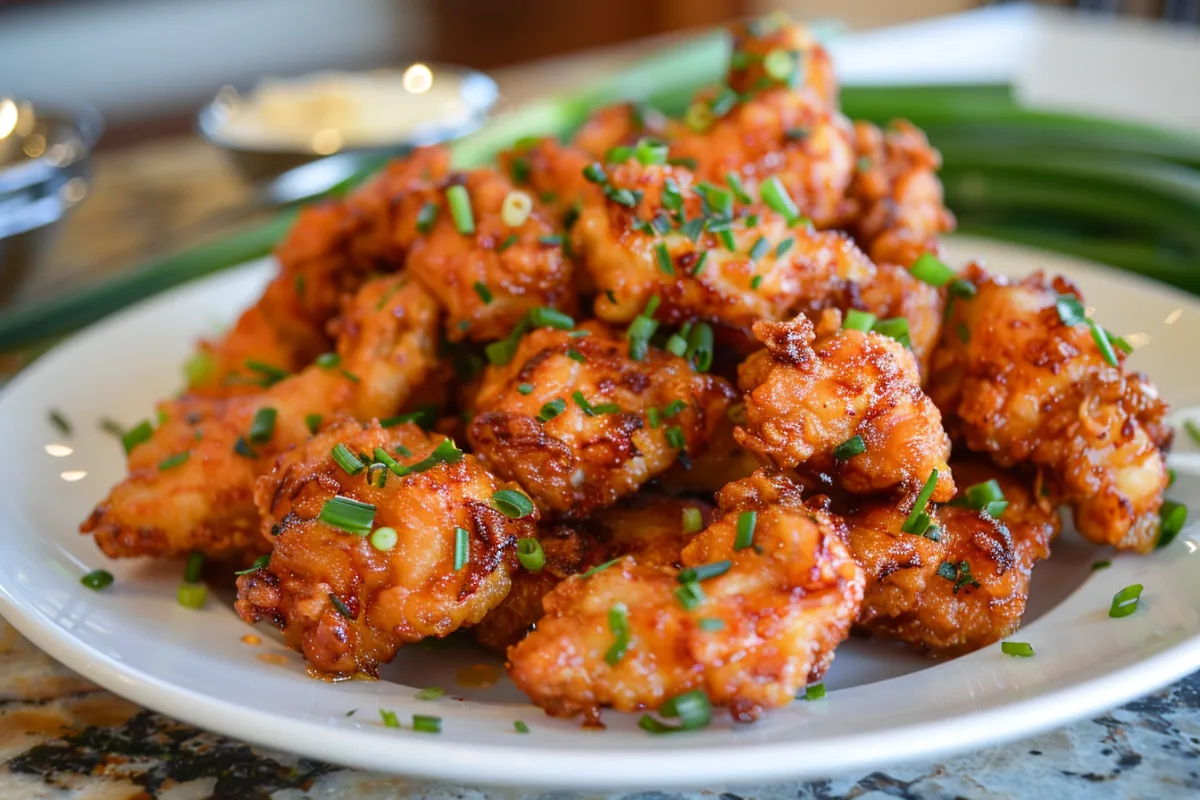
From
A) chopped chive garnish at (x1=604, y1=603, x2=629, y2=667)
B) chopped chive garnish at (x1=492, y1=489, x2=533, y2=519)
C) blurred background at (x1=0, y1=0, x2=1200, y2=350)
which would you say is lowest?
blurred background at (x1=0, y1=0, x2=1200, y2=350)

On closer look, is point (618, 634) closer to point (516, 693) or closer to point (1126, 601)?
point (516, 693)

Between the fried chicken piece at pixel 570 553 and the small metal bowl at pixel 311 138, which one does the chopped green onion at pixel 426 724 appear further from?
the small metal bowl at pixel 311 138

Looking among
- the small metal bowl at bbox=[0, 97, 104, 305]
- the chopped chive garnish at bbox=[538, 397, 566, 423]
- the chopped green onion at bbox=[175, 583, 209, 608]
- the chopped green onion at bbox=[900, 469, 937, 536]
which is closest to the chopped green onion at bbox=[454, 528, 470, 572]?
the chopped chive garnish at bbox=[538, 397, 566, 423]

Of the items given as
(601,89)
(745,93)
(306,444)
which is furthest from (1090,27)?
(306,444)

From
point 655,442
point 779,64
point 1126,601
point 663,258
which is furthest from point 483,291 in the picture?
point 1126,601

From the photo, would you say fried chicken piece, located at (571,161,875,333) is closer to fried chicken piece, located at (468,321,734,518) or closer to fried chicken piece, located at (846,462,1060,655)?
fried chicken piece, located at (468,321,734,518)

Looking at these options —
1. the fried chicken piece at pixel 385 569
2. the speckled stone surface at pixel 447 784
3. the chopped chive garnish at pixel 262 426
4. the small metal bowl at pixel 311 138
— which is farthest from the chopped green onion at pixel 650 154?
the small metal bowl at pixel 311 138

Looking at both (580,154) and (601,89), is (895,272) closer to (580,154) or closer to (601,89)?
(580,154)
